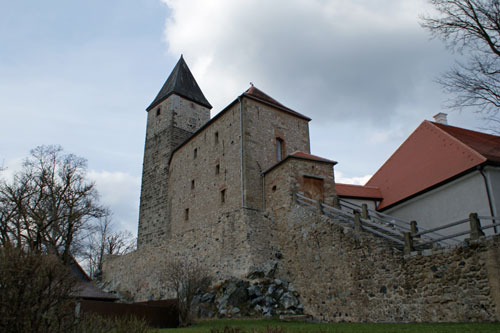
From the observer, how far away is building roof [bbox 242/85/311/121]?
19.4 m

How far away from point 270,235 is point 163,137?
12.7 metres

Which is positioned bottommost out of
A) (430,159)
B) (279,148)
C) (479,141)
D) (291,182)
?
(291,182)

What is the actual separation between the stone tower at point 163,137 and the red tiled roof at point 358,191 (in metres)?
10.5

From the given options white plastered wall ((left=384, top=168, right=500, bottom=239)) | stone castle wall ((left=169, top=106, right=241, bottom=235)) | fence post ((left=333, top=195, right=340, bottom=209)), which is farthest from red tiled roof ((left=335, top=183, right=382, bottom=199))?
stone castle wall ((left=169, top=106, right=241, bottom=235))

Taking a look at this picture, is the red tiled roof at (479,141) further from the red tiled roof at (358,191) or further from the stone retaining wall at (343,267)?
the stone retaining wall at (343,267)

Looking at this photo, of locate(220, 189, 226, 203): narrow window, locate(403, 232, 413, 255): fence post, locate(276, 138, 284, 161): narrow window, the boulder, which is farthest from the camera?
locate(276, 138, 284, 161): narrow window

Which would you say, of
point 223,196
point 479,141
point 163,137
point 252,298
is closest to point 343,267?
point 252,298

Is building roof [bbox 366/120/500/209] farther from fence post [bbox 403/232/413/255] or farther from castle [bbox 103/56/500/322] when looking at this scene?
fence post [bbox 403/232/413/255]

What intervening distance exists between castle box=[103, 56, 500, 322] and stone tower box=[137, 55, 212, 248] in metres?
0.08

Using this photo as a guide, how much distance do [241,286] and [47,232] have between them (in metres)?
12.3

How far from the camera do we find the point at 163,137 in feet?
86.2

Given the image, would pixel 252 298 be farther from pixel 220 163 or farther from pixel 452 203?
pixel 452 203

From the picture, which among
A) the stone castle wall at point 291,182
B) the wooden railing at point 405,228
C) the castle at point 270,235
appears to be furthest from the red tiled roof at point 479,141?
the stone castle wall at point 291,182

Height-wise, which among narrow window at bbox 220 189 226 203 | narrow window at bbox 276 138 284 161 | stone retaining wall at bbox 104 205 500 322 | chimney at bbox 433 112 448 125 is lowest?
stone retaining wall at bbox 104 205 500 322
